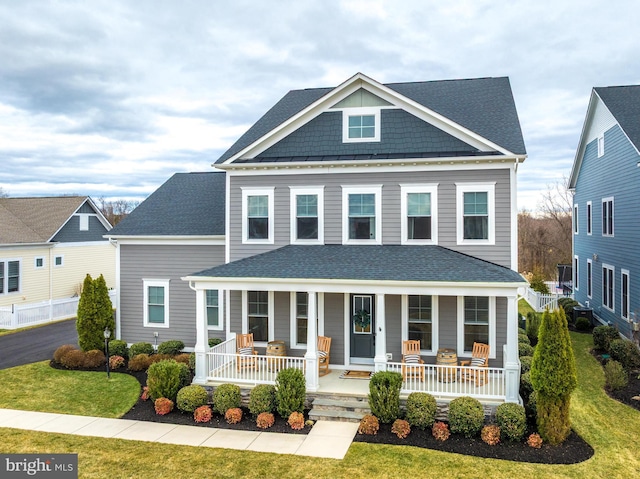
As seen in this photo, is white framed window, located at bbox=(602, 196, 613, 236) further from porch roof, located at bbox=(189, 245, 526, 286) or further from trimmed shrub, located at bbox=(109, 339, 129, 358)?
trimmed shrub, located at bbox=(109, 339, 129, 358)

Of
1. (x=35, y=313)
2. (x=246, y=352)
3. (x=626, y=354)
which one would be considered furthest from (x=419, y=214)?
(x=35, y=313)

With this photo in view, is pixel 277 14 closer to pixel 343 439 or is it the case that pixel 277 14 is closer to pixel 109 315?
pixel 109 315

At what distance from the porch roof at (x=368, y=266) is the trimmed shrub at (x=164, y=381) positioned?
249 centimetres

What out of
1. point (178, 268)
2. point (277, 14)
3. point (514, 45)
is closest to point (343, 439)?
point (178, 268)

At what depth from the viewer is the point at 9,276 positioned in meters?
23.3

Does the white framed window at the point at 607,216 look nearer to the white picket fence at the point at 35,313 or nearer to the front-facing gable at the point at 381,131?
the front-facing gable at the point at 381,131

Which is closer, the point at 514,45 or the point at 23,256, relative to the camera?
the point at 514,45

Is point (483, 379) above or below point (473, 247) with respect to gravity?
below

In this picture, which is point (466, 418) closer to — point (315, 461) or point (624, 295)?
point (315, 461)

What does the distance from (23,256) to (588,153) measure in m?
30.0

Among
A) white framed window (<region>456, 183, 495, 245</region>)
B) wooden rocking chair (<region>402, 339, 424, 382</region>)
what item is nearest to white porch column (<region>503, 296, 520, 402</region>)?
wooden rocking chair (<region>402, 339, 424, 382</region>)

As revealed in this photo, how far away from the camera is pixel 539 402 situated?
31.6ft

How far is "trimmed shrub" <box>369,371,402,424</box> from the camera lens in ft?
34.2

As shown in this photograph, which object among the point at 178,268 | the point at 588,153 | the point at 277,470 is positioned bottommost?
the point at 277,470
